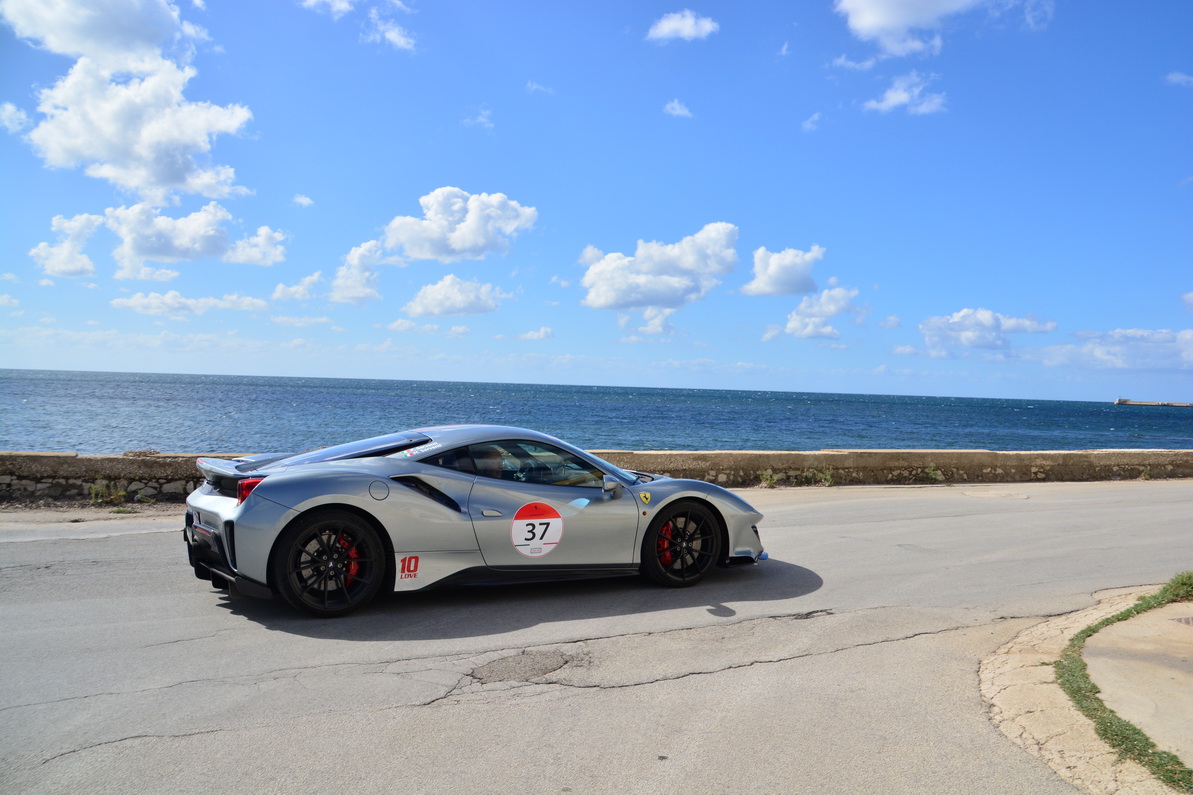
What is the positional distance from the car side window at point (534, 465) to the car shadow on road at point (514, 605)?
890mm

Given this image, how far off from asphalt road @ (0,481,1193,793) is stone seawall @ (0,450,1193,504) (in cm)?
233

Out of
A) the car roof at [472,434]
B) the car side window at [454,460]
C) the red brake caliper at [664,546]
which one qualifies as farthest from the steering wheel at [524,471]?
the red brake caliper at [664,546]

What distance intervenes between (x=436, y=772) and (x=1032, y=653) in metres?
3.77

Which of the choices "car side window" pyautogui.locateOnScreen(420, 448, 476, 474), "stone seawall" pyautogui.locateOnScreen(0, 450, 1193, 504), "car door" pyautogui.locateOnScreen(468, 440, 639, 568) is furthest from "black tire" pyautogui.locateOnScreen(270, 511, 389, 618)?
"stone seawall" pyautogui.locateOnScreen(0, 450, 1193, 504)

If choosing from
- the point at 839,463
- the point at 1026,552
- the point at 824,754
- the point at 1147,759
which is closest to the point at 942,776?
the point at 824,754

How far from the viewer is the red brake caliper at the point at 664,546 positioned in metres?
6.61

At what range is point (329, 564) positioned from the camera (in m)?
5.55

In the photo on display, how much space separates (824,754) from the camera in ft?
11.8

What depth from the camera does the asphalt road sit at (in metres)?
3.36

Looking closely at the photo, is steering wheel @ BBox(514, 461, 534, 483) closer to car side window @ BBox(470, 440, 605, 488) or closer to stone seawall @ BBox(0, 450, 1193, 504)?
car side window @ BBox(470, 440, 605, 488)

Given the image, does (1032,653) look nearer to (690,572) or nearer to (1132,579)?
(690,572)

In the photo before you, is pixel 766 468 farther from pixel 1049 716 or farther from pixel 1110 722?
pixel 1110 722

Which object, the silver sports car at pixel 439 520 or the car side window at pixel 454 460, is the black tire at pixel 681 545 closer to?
the silver sports car at pixel 439 520

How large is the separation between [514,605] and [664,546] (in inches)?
52.2
